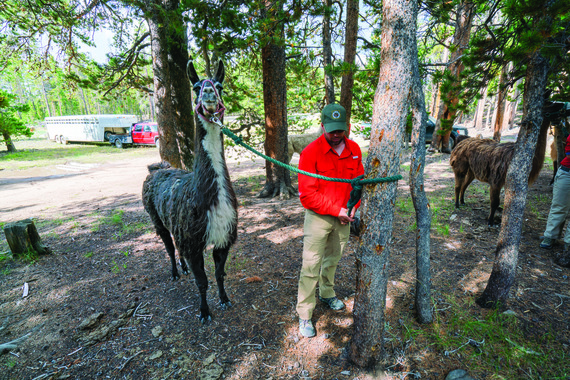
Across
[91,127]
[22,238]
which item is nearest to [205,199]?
[22,238]

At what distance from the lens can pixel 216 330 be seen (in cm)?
288

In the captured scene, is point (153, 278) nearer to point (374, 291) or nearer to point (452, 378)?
point (374, 291)

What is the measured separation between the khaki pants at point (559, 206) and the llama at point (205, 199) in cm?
488

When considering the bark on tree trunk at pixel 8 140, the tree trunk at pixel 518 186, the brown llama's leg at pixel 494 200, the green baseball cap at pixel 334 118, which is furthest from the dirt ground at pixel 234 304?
the bark on tree trunk at pixel 8 140

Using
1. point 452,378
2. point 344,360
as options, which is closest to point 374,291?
point 344,360

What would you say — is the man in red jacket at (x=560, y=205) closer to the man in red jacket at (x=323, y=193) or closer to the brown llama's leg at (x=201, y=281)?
the man in red jacket at (x=323, y=193)

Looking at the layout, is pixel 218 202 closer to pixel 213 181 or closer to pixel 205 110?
pixel 213 181

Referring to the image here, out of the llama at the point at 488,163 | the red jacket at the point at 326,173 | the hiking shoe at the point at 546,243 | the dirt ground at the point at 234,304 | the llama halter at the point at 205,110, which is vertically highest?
the llama halter at the point at 205,110

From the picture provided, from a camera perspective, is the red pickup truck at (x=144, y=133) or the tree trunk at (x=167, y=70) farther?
the red pickup truck at (x=144, y=133)

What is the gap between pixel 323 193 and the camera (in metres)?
2.55

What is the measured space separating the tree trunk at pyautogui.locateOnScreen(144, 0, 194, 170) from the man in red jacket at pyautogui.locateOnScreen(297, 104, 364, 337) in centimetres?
413

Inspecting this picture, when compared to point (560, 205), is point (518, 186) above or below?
above

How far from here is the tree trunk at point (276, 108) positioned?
6215 mm

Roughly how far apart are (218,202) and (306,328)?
5.25ft
